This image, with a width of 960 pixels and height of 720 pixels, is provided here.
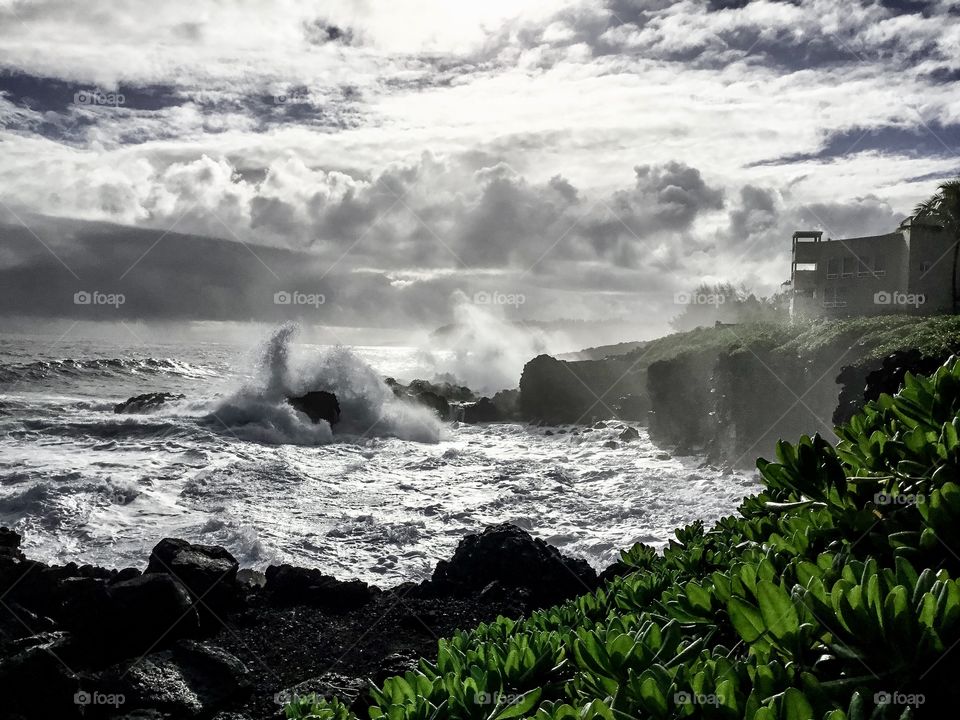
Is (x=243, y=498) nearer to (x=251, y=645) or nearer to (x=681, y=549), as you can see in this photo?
(x=251, y=645)

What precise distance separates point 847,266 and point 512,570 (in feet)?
97.8

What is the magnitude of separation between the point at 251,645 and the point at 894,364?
44.0 feet

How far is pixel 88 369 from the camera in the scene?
52781 millimetres

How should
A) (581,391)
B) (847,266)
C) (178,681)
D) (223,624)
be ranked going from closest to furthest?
1. (178,681)
2. (223,624)
3. (847,266)
4. (581,391)

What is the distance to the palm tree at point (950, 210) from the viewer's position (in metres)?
29.7

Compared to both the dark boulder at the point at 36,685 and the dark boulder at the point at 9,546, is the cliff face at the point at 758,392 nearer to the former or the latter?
the dark boulder at the point at 36,685

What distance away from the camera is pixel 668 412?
33500mm

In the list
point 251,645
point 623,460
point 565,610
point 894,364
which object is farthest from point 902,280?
point 565,610

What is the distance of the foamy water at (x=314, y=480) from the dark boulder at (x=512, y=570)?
7.40ft

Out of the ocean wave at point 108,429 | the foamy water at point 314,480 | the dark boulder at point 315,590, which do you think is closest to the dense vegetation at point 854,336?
the foamy water at point 314,480

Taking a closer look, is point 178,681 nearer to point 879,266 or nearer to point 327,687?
point 327,687

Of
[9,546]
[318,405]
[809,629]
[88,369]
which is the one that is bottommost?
[318,405]

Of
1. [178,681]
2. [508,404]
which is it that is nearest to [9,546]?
[178,681]

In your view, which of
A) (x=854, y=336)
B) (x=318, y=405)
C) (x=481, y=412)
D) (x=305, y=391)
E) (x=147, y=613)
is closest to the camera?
(x=147, y=613)
